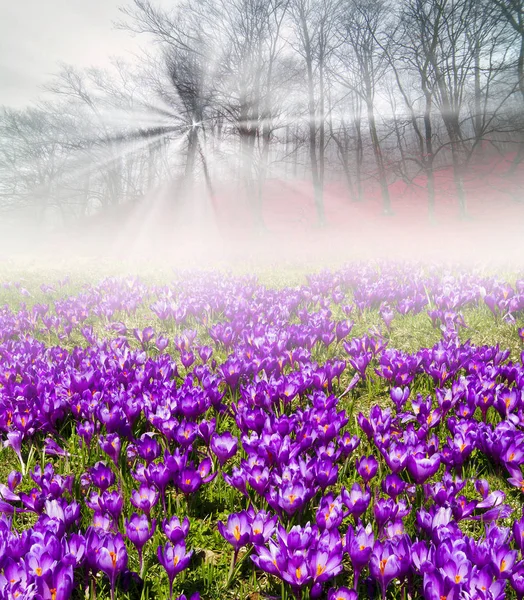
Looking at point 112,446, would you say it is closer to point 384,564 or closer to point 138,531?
point 138,531

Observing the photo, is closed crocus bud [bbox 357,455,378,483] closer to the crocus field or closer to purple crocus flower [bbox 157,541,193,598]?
the crocus field

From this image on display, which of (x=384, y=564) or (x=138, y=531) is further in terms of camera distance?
(x=138, y=531)

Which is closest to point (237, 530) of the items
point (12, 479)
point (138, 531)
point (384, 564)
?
point (138, 531)

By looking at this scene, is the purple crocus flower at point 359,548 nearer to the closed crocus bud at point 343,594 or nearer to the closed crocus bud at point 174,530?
the closed crocus bud at point 343,594

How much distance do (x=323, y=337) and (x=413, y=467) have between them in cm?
192

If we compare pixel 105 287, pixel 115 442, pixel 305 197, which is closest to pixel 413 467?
pixel 115 442

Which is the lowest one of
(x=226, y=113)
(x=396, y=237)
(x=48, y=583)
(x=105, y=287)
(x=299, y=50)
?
(x=396, y=237)

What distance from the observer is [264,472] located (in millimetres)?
1652

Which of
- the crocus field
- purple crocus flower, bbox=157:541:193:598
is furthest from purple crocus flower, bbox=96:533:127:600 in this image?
purple crocus flower, bbox=157:541:193:598

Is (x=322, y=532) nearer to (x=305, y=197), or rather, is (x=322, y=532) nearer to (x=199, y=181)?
(x=199, y=181)

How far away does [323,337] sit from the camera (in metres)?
3.59

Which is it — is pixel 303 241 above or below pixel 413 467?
below

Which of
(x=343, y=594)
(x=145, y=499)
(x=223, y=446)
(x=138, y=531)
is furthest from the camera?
Answer: (x=223, y=446)

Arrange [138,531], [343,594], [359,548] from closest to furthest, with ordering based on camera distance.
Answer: [343,594] < [359,548] < [138,531]
